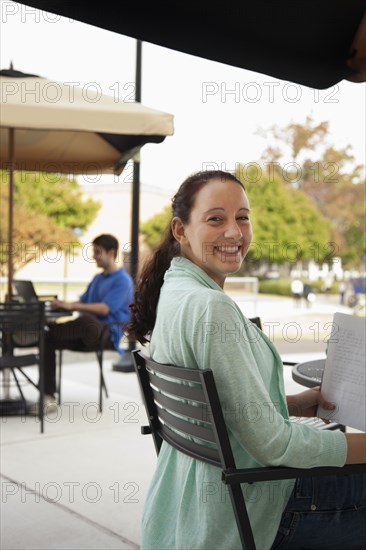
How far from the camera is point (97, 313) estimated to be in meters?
5.61

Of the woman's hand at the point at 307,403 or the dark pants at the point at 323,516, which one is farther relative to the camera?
the woman's hand at the point at 307,403

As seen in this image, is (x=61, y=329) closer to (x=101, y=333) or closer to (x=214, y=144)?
(x=101, y=333)

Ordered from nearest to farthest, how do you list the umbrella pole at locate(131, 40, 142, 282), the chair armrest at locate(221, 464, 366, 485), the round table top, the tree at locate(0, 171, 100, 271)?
the chair armrest at locate(221, 464, 366, 485) < the round table top < the umbrella pole at locate(131, 40, 142, 282) < the tree at locate(0, 171, 100, 271)

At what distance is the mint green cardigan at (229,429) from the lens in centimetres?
146

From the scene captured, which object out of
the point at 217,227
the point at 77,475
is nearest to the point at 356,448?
the point at 217,227

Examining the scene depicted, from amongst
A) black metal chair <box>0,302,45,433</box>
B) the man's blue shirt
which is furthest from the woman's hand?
the man's blue shirt

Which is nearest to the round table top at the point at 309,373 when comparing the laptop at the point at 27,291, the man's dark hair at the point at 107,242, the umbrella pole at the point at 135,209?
the man's dark hair at the point at 107,242

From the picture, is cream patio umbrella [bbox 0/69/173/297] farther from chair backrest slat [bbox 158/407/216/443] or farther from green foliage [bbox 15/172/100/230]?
green foliage [bbox 15/172/100/230]

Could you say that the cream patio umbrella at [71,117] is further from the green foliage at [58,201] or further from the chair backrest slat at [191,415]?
the green foliage at [58,201]

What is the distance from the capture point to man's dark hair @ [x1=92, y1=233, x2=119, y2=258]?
18.7 feet

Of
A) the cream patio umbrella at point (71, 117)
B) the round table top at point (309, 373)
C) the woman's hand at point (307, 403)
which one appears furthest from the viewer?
the cream patio umbrella at point (71, 117)

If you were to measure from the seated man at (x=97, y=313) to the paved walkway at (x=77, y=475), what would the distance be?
0.51 metres

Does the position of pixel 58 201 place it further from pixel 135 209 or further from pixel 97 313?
pixel 97 313

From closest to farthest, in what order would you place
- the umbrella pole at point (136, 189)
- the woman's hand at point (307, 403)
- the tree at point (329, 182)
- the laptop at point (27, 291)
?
the woman's hand at point (307, 403), the laptop at point (27, 291), the umbrella pole at point (136, 189), the tree at point (329, 182)
